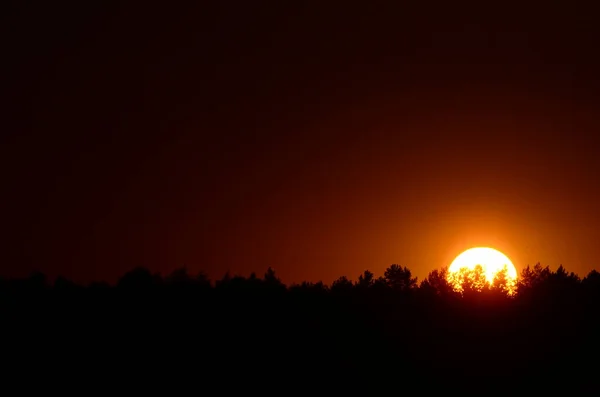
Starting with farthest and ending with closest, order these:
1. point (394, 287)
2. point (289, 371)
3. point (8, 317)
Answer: point (394, 287), point (8, 317), point (289, 371)

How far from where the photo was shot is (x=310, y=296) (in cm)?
7144

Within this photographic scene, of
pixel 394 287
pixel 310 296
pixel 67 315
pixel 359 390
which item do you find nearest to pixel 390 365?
pixel 359 390

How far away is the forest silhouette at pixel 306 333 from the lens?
5897 cm

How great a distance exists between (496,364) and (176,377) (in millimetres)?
22170

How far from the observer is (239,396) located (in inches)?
2208

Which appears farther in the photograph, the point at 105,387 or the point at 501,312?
the point at 501,312

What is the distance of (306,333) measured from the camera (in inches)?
2557

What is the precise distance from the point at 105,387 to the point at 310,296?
20.4 meters

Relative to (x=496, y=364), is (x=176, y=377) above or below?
below

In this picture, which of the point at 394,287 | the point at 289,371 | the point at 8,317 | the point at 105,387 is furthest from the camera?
the point at 394,287

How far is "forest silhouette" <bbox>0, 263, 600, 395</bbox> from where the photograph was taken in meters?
59.0

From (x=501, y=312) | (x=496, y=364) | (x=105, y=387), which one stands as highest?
(x=501, y=312)

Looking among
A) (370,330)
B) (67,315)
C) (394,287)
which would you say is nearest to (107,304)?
(67,315)

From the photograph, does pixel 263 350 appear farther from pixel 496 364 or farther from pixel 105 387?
pixel 496 364
